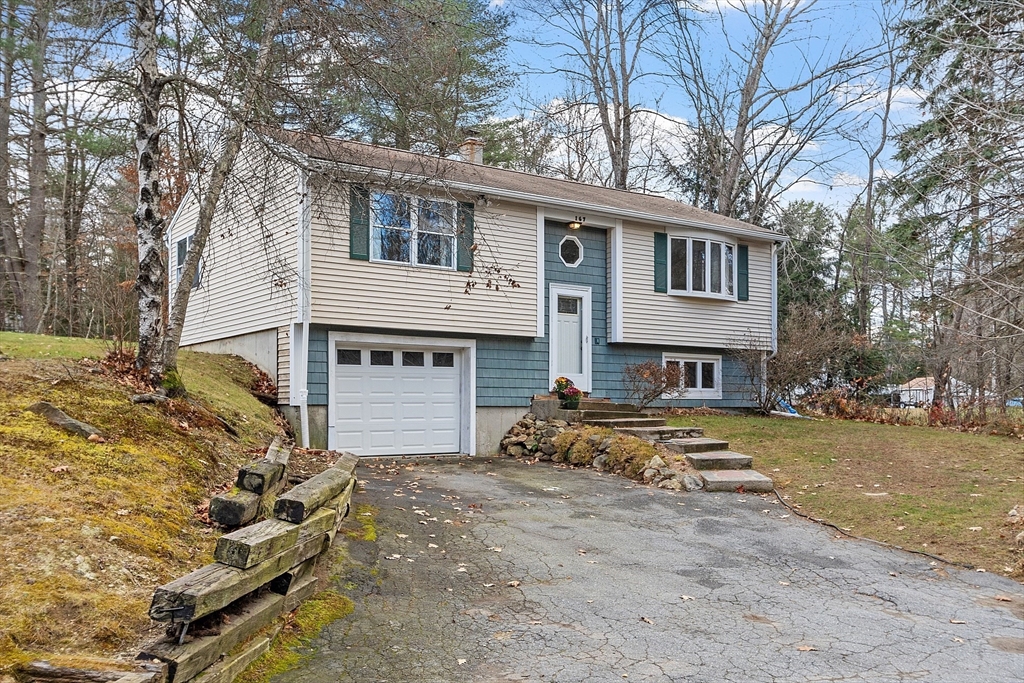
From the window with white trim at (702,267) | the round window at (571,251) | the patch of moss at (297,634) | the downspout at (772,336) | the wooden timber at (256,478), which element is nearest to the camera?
the patch of moss at (297,634)

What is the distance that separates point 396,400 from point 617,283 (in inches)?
214

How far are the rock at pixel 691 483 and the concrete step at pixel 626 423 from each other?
8.85 feet

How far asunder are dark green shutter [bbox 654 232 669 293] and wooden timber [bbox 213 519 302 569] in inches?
507

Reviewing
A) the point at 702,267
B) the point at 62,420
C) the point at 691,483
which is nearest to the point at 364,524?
the point at 62,420

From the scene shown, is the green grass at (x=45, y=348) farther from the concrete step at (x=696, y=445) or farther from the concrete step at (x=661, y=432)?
the concrete step at (x=696, y=445)

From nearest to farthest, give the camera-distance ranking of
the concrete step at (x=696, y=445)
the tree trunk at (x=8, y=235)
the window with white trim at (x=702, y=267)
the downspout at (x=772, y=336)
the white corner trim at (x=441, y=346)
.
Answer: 1. the concrete step at (x=696, y=445)
2. the white corner trim at (x=441, y=346)
3. the window with white trim at (x=702, y=267)
4. the tree trunk at (x=8, y=235)
5. the downspout at (x=772, y=336)

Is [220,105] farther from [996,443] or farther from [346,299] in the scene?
[996,443]

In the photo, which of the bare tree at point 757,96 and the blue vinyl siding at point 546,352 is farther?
the bare tree at point 757,96

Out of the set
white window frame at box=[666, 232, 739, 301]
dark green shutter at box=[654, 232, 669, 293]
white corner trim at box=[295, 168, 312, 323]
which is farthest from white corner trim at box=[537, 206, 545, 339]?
white corner trim at box=[295, 168, 312, 323]

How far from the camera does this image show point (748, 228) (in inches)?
690

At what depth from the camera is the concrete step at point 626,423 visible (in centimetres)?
1326

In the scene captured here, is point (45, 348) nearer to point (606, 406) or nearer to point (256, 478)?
point (256, 478)

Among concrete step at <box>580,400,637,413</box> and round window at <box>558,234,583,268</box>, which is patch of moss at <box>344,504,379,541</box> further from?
round window at <box>558,234,583,268</box>

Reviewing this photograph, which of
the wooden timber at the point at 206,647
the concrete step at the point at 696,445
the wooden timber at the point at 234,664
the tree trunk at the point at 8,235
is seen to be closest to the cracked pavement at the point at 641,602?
the wooden timber at the point at 234,664
